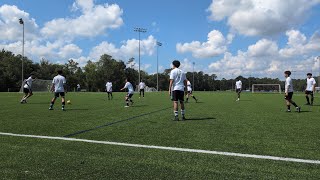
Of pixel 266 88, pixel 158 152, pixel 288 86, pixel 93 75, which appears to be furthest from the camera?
pixel 93 75

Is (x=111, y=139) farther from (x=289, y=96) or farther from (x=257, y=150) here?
(x=289, y=96)

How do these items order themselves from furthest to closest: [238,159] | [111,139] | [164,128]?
[164,128] < [111,139] < [238,159]

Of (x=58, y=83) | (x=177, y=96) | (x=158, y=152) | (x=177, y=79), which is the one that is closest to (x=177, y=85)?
(x=177, y=79)

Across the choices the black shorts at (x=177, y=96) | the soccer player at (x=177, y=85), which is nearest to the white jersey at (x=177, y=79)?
the soccer player at (x=177, y=85)

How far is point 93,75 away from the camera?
131875 millimetres

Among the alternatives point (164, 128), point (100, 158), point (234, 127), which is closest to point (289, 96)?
point (234, 127)

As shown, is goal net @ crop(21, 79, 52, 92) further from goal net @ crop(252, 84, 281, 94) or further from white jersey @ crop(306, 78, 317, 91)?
goal net @ crop(252, 84, 281, 94)

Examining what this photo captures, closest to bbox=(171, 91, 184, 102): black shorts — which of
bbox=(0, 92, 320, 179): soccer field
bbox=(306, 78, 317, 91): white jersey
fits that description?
bbox=(0, 92, 320, 179): soccer field

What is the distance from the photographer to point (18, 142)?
7188 mm

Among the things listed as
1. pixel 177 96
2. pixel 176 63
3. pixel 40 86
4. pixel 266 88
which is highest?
pixel 176 63

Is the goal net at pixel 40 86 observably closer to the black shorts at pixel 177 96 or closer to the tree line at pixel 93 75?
the tree line at pixel 93 75

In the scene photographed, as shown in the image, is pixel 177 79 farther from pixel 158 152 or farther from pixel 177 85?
pixel 158 152

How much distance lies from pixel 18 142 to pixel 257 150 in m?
4.95

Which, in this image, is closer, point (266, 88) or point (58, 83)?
point (58, 83)
